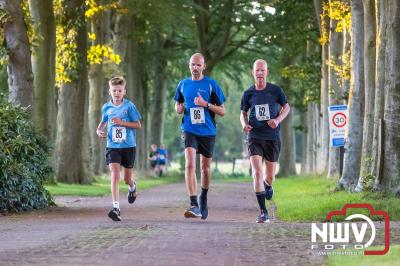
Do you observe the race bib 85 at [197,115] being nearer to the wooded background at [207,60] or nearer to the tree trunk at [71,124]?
the wooded background at [207,60]

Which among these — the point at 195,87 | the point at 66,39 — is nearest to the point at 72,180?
the point at 66,39

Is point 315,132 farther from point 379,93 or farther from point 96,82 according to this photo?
point 379,93

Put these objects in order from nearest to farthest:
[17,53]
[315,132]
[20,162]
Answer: [20,162] < [17,53] < [315,132]

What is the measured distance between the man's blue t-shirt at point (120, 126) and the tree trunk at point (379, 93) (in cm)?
467

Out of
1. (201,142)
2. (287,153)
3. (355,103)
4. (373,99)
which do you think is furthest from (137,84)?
(201,142)

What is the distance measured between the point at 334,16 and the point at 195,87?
502 inches

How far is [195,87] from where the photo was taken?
15.1 meters

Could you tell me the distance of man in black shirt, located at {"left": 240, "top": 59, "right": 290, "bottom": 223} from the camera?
1496cm

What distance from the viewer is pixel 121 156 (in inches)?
623

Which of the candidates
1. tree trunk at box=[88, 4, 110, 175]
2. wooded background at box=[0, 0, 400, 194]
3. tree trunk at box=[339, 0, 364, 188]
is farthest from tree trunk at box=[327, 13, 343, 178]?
Answer: tree trunk at box=[88, 4, 110, 175]

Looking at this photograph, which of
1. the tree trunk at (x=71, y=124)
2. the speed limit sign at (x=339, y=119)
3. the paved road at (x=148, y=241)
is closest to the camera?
the paved road at (x=148, y=241)

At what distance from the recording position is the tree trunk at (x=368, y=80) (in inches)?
786

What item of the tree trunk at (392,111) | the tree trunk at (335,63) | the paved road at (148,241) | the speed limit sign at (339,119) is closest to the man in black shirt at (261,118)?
the paved road at (148,241)

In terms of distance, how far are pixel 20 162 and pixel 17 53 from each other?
143 inches
